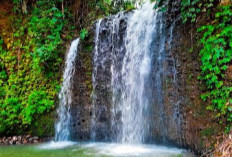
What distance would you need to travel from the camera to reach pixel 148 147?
4.66 meters

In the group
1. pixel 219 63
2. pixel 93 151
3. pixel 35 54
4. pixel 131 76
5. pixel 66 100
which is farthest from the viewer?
pixel 35 54

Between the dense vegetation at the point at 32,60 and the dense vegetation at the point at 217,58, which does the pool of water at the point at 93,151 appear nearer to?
the dense vegetation at the point at 217,58

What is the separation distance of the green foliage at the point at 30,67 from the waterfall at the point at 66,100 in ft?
0.78

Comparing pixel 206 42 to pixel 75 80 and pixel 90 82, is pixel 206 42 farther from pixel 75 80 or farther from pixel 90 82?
pixel 75 80

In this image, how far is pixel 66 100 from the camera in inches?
248

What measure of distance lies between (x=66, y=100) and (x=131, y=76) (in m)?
2.18

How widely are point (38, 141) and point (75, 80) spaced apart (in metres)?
2.03

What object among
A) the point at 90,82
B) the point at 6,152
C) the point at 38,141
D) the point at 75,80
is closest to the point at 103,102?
the point at 90,82

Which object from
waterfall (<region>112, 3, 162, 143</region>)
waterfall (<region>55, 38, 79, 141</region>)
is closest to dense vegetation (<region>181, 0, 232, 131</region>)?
waterfall (<region>112, 3, 162, 143</region>)

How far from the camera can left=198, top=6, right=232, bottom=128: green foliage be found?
356cm

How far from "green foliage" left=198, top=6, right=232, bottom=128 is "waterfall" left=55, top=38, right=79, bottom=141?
387 cm

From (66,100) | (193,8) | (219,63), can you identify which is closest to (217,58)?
(219,63)

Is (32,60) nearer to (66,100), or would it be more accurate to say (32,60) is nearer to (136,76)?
(66,100)

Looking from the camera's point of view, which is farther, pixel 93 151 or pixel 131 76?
pixel 131 76
